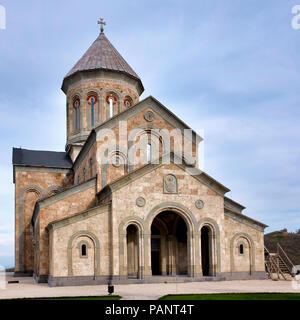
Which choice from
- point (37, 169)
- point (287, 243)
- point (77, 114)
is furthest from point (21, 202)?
point (287, 243)

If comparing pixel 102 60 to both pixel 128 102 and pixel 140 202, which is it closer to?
pixel 128 102

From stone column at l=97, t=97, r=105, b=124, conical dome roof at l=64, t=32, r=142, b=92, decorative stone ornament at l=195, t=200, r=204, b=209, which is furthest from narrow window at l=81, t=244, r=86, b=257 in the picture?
conical dome roof at l=64, t=32, r=142, b=92

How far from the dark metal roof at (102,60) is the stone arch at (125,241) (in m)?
17.3

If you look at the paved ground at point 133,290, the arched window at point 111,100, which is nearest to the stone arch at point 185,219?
the paved ground at point 133,290

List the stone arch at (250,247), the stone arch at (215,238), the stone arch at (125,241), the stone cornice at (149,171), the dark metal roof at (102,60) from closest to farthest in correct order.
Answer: the stone arch at (125,241)
the stone cornice at (149,171)
the stone arch at (215,238)
the stone arch at (250,247)
the dark metal roof at (102,60)

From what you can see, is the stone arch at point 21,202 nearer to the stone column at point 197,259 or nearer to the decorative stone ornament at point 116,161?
the decorative stone ornament at point 116,161

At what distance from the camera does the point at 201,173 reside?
83.6 feet

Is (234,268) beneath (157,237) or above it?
beneath

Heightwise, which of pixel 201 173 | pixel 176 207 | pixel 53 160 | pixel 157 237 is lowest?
pixel 157 237

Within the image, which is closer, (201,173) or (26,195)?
(201,173)

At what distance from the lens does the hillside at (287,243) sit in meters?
40.6

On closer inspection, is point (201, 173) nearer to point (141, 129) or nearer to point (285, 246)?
point (141, 129)
